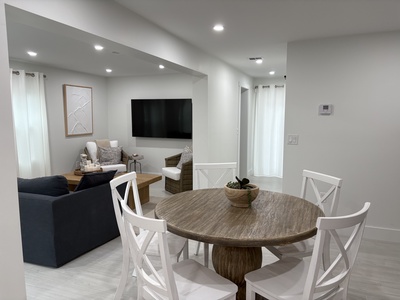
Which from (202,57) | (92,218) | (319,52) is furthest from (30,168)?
(319,52)

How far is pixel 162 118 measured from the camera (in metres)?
6.81

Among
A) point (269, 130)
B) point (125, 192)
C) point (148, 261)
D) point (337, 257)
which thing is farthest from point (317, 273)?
point (269, 130)

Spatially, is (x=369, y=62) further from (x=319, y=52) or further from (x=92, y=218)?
(x=92, y=218)

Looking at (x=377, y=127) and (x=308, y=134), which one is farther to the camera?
(x=308, y=134)

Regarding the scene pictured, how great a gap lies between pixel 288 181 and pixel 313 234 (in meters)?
2.21

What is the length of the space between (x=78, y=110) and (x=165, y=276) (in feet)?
19.0

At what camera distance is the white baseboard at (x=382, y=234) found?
3.40 m

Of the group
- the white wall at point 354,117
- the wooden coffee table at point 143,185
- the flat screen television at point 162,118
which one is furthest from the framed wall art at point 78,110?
Answer: the white wall at point 354,117

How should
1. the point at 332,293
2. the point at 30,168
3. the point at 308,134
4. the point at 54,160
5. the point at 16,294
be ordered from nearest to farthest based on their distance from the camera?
the point at 332,293, the point at 16,294, the point at 308,134, the point at 30,168, the point at 54,160

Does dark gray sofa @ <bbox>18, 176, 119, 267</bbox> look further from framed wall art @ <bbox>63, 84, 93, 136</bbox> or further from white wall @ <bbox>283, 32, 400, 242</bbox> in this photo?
framed wall art @ <bbox>63, 84, 93, 136</bbox>

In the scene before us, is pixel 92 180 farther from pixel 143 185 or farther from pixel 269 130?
pixel 269 130

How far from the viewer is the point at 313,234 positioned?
5.55 feet

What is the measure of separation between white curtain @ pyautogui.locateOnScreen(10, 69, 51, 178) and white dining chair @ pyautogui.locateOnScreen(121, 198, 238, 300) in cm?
451

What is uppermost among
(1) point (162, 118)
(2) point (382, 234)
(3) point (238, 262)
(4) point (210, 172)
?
(1) point (162, 118)
